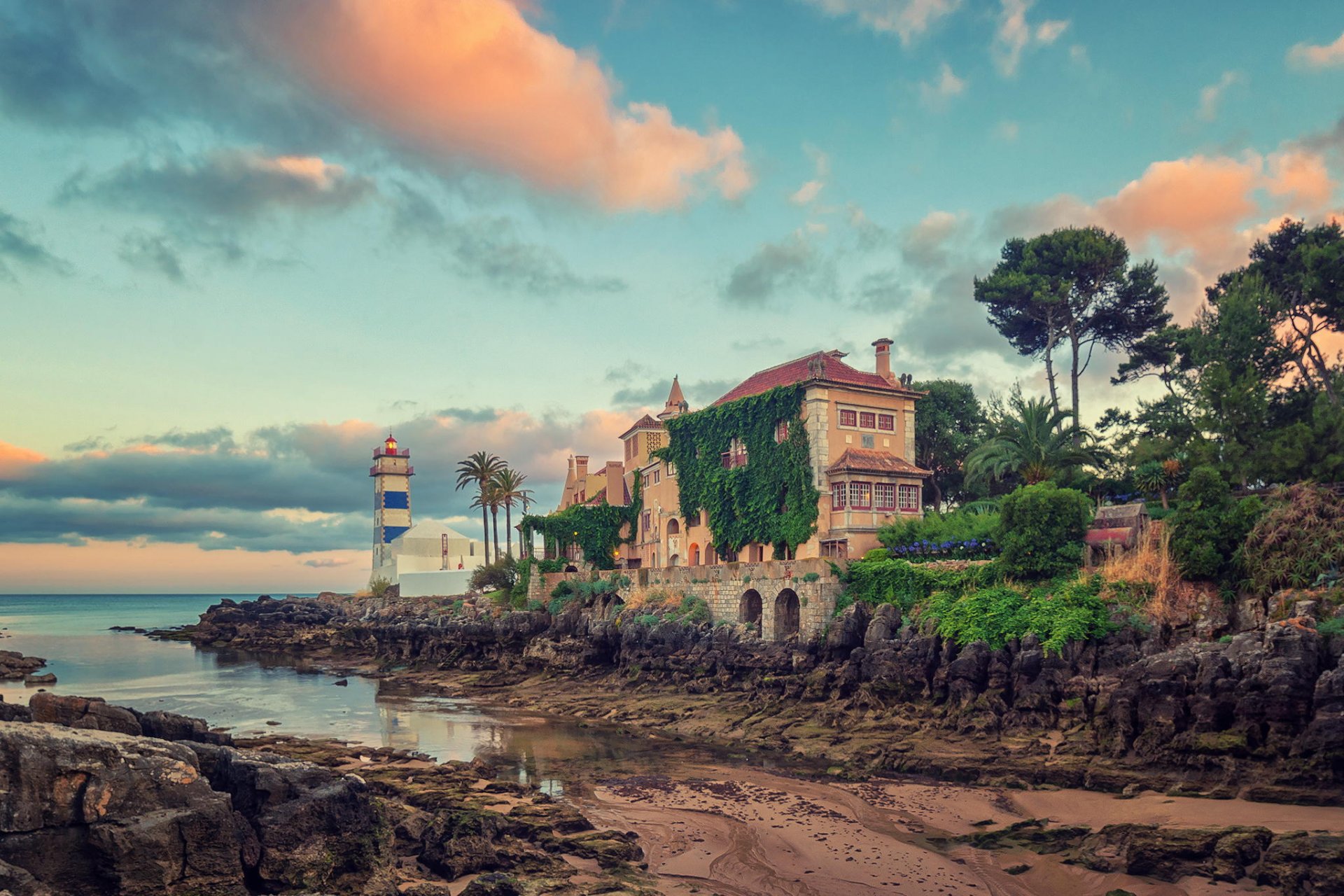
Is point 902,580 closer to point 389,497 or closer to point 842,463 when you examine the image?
point 842,463

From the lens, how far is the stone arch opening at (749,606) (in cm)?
3672

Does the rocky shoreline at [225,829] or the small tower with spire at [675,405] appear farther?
the small tower with spire at [675,405]

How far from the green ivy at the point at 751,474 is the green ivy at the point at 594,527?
7147 millimetres

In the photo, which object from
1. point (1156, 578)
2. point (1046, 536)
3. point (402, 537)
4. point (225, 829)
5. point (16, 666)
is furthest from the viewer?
point (402, 537)

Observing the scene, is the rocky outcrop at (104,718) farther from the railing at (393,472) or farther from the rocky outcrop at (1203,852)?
the railing at (393,472)

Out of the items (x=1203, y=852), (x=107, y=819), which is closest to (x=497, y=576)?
(x=107, y=819)

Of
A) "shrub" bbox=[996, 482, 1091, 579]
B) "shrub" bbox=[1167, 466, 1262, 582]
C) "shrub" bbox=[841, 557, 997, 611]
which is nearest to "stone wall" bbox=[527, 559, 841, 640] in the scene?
"shrub" bbox=[841, 557, 997, 611]

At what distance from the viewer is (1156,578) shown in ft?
79.2

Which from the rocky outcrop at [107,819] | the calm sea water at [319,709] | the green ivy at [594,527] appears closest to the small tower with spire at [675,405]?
the green ivy at [594,527]

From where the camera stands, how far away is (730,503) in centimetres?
4628

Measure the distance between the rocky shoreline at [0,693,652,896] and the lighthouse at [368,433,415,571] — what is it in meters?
68.9

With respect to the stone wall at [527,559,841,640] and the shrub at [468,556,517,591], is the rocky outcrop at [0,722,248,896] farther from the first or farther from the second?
the shrub at [468,556,517,591]

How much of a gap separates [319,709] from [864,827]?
24931 mm

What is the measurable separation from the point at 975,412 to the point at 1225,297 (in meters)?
20.0
